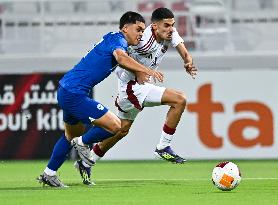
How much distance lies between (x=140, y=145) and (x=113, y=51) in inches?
237

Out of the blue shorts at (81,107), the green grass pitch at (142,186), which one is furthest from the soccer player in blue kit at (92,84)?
the green grass pitch at (142,186)

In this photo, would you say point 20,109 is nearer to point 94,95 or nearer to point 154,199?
point 94,95

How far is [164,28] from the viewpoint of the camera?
1296cm

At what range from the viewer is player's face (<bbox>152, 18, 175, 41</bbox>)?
13.0 meters

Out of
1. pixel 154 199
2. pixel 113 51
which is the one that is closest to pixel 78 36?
pixel 113 51

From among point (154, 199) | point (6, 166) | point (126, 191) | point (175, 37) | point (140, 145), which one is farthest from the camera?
point (140, 145)

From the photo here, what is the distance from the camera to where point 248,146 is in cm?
1695

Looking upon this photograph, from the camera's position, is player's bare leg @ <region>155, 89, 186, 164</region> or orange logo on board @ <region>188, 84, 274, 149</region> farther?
orange logo on board @ <region>188, 84, 274, 149</region>

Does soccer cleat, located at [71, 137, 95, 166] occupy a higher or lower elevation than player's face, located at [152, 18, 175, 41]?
lower

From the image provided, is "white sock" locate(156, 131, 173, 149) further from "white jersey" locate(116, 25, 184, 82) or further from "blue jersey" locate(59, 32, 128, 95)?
"blue jersey" locate(59, 32, 128, 95)

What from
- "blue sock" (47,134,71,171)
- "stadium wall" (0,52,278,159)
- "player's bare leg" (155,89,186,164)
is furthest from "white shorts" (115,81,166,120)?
"stadium wall" (0,52,278,159)

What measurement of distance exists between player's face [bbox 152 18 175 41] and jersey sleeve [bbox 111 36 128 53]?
1.70m

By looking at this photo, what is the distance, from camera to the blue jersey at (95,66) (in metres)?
11.3

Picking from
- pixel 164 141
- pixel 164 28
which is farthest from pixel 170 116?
pixel 164 28
